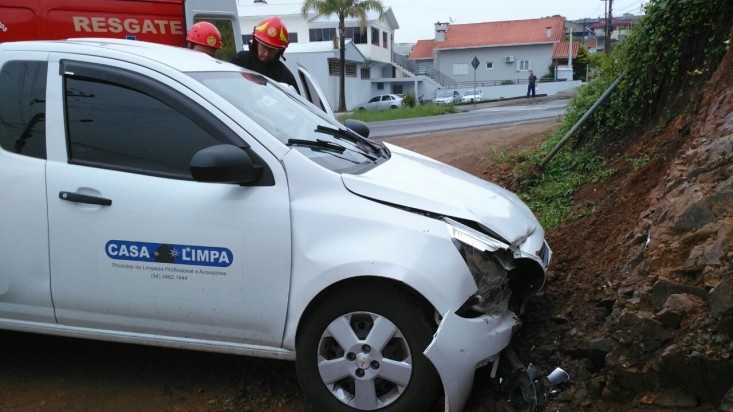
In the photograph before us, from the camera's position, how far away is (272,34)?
5.71m

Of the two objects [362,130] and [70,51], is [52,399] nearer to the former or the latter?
[70,51]

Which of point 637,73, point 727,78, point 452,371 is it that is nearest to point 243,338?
point 452,371

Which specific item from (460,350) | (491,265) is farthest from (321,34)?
(460,350)

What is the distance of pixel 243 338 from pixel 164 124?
119 cm

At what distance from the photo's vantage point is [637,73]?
6480mm

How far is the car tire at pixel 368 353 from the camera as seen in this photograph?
2.97 meters

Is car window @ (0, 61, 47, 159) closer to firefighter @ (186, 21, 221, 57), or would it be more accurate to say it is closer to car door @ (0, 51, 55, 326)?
car door @ (0, 51, 55, 326)

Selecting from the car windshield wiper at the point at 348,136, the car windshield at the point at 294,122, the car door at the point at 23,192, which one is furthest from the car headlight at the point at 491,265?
the car door at the point at 23,192

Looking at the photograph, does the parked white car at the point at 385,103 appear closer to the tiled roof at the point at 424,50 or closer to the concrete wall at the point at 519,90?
the concrete wall at the point at 519,90

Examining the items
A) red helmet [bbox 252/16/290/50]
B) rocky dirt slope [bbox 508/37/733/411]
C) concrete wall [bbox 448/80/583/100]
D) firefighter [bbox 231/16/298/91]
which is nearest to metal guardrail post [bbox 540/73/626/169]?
rocky dirt slope [bbox 508/37/733/411]

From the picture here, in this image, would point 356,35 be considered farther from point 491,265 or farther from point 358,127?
point 491,265

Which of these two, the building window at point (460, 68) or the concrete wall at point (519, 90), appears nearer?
Result: the concrete wall at point (519, 90)

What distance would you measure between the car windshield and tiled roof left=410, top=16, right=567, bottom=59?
188ft

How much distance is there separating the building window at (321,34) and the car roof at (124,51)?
168 feet
